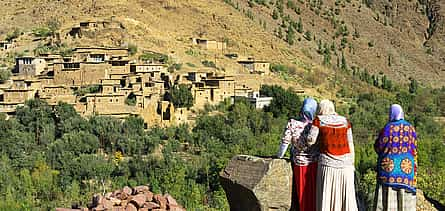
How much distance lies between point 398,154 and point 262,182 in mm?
1020

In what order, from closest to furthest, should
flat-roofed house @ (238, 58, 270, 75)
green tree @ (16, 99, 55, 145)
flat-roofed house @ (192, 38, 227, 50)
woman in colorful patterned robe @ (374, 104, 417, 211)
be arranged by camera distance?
woman in colorful patterned robe @ (374, 104, 417, 211), green tree @ (16, 99, 55, 145), flat-roofed house @ (238, 58, 270, 75), flat-roofed house @ (192, 38, 227, 50)

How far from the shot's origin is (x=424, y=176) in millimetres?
12227

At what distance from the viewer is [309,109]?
4.29 metres

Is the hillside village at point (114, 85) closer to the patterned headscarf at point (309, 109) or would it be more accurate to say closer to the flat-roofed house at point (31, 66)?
the flat-roofed house at point (31, 66)

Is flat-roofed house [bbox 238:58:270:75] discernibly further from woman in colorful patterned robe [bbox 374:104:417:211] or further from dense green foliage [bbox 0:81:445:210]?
woman in colorful patterned robe [bbox 374:104:417:211]

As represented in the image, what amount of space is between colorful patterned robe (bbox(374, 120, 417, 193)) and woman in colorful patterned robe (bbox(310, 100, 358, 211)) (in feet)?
1.44

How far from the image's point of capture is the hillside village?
72.3 feet

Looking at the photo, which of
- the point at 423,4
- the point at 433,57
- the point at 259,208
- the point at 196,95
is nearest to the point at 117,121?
the point at 196,95

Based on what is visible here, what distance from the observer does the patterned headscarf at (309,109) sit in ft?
14.1

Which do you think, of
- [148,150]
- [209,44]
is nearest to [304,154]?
[148,150]

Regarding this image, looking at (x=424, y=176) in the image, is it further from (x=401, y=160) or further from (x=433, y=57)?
(x=433, y=57)

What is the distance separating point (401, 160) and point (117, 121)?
17425mm

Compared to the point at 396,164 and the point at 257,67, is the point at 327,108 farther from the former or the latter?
the point at 257,67

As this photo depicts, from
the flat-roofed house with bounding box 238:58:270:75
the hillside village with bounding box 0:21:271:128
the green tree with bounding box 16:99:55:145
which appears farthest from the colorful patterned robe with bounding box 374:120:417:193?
the flat-roofed house with bounding box 238:58:270:75
